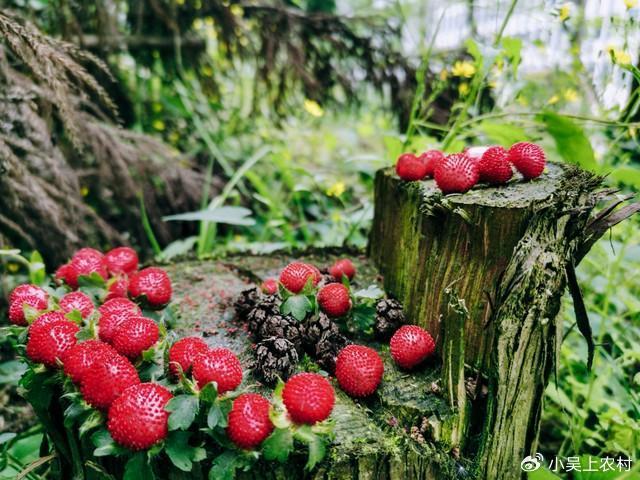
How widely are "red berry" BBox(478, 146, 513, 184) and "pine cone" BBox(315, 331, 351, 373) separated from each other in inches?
20.2

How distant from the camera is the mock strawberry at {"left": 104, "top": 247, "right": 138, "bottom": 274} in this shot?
4.61 ft

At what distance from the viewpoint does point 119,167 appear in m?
2.14

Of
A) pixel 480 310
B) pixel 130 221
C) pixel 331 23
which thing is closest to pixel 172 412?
pixel 480 310

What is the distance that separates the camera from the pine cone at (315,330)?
1.15m

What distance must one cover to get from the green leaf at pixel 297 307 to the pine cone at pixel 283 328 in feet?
0.06

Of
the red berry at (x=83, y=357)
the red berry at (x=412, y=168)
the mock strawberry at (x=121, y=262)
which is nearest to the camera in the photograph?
the red berry at (x=83, y=357)

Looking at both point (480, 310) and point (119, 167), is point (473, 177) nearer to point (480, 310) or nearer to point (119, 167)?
point (480, 310)

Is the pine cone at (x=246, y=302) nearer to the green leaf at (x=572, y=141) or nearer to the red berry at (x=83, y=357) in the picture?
the red berry at (x=83, y=357)

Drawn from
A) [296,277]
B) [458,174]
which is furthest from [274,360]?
[458,174]

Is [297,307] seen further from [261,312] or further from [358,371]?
[358,371]

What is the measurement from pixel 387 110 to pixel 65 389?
2397mm

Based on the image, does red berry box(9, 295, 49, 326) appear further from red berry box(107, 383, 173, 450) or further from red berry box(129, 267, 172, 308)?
red berry box(107, 383, 173, 450)

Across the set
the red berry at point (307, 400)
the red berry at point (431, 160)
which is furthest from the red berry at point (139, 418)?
the red berry at point (431, 160)

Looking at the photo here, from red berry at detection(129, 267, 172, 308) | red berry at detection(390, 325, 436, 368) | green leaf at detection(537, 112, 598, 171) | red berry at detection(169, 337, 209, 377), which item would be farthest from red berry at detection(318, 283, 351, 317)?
green leaf at detection(537, 112, 598, 171)
